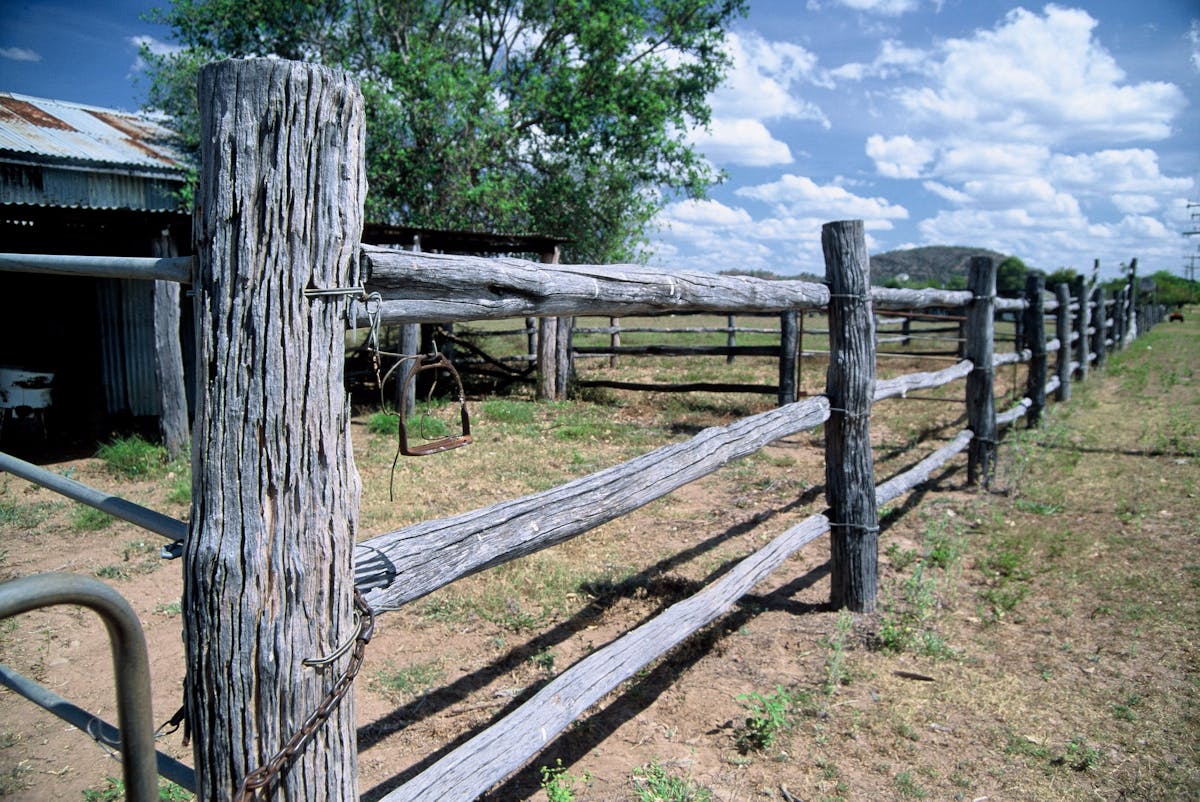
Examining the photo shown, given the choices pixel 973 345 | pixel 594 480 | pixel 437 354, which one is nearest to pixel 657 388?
pixel 973 345

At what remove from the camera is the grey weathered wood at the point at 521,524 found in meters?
1.83

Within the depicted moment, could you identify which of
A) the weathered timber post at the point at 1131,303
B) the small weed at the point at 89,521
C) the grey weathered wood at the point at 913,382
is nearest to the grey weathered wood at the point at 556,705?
the grey weathered wood at the point at 913,382

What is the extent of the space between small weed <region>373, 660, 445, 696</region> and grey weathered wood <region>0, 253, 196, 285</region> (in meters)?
2.08

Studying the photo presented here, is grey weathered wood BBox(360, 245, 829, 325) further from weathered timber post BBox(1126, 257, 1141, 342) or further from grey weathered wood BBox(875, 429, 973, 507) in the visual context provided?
weathered timber post BBox(1126, 257, 1141, 342)

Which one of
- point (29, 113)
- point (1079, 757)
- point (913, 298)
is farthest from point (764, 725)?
point (29, 113)

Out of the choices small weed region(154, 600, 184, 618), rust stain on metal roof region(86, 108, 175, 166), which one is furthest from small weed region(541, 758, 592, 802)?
rust stain on metal roof region(86, 108, 175, 166)

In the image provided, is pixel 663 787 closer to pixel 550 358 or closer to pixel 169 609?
pixel 169 609

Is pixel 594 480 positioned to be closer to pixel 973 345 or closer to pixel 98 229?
pixel 973 345

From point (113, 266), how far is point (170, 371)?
269 inches

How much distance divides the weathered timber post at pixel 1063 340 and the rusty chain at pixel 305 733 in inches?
422

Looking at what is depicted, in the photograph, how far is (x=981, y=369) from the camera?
6.02 metres

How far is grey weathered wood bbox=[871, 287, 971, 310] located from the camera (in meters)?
4.29

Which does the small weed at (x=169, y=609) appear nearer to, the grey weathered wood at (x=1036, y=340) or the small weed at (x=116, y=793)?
the small weed at (x=116, y=793)

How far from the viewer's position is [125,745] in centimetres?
86
